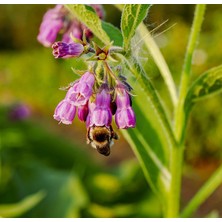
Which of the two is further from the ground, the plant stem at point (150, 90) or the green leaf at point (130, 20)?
Result: the green leaf at point (130, 20)

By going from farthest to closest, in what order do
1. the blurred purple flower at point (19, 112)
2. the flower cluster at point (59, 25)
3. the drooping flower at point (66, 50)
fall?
1. the blurred purple flower at point (19, 112)
2. the flower cluster at point (59, 25)
3. the drooping flower at point (66, 50)

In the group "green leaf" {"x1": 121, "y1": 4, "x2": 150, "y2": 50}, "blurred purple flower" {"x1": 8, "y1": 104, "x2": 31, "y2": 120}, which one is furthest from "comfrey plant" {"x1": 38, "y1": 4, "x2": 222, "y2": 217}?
"blurred purple flower" {"x1": 8, "y1": 104, "x2": 31, "y2": 120}

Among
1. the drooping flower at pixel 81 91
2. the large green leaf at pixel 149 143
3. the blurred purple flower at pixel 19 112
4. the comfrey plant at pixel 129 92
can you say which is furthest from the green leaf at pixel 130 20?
the blurred purple flower at pixel 19 112

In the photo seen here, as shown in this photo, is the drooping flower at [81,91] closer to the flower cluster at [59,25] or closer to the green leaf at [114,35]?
the green leaf at [114,35]

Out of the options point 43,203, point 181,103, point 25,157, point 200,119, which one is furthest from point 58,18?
point 200,119

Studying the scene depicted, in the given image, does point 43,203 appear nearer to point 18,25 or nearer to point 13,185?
point 13,185

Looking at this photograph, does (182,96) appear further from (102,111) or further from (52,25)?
(52,25)

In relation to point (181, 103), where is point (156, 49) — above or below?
above
